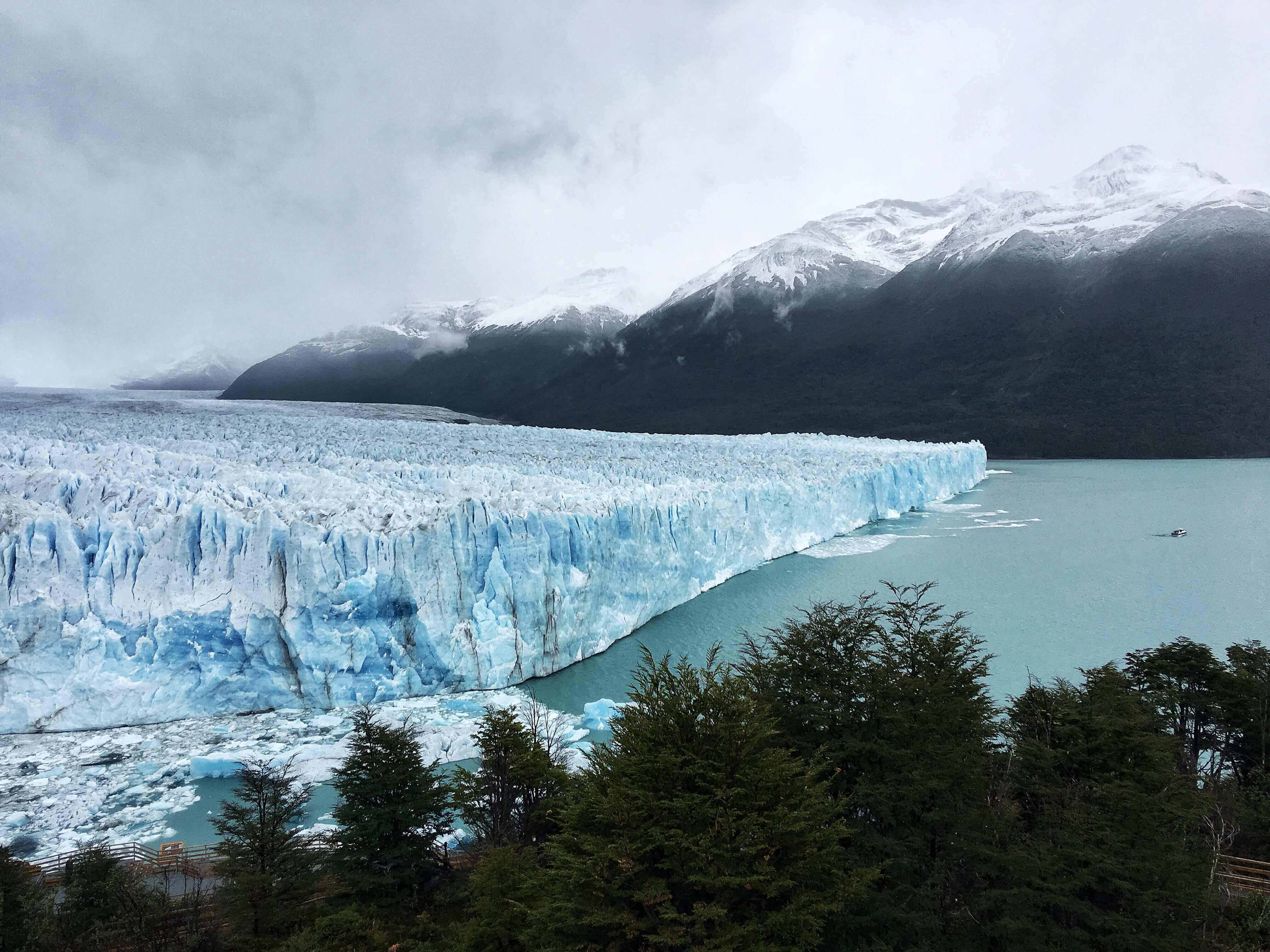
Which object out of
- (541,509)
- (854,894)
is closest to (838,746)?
(854,894)

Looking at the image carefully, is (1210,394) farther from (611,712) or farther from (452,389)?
(452,389)

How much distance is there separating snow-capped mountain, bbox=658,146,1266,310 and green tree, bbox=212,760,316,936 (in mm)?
82260

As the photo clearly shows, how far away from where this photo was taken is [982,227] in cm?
8000

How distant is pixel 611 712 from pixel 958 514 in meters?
22.2

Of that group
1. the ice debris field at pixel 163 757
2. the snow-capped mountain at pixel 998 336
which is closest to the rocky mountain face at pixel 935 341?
the snow-capped mountain at pixel 998 336

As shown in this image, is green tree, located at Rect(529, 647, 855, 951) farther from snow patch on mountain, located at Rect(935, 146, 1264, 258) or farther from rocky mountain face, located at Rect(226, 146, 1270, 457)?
snow patch on mountain, located at Rect(935, 146, 1264, 258)

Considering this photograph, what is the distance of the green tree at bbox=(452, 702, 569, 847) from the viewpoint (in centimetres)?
620

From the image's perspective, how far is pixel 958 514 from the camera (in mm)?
27359

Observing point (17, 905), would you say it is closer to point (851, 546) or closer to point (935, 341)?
point (851, 546)

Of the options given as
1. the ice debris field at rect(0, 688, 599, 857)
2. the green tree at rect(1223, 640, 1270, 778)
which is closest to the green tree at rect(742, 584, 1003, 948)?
the green tree at rect(1223, 640, 1270, 778)

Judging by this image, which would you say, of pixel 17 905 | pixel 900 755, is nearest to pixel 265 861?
pixel 17 905

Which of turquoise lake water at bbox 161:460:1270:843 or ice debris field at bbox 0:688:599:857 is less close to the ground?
turquoise lake water at bbox 161:460:1270:843

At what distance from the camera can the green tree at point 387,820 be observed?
5.60 meters

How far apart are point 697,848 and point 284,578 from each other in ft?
29.2
